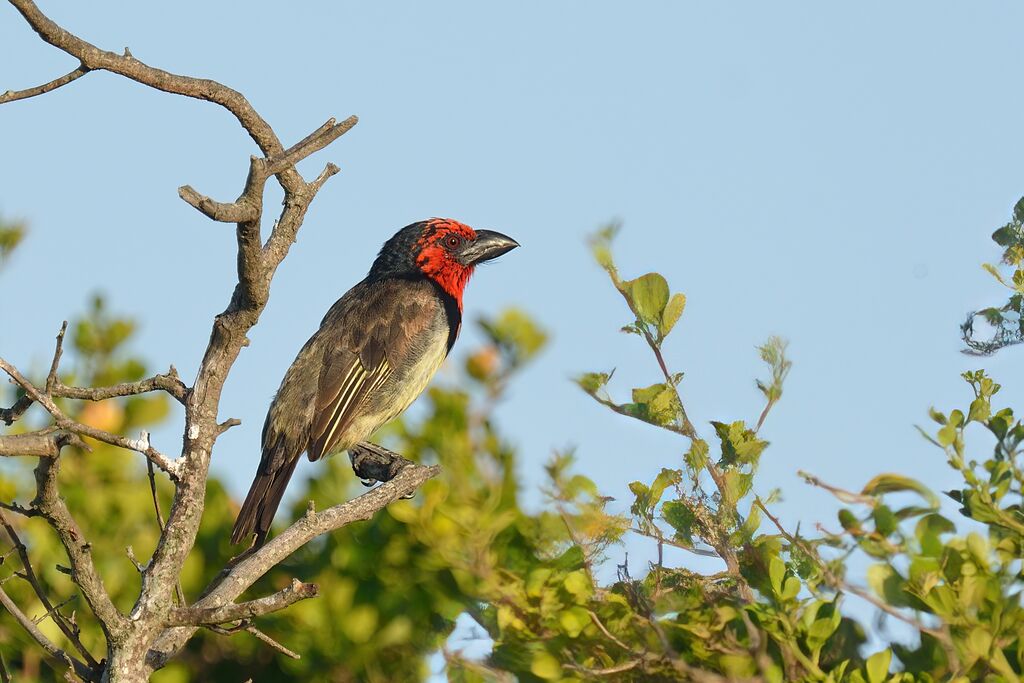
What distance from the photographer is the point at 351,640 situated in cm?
491

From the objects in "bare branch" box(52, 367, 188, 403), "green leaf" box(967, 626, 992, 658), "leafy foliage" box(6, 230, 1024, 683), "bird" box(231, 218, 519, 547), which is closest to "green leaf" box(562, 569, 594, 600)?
"leafy foliage" box(6, 230, 1024, 683)

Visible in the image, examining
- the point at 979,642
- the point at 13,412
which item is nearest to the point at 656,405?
the point at 979,642

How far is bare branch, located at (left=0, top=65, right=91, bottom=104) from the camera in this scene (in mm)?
3336

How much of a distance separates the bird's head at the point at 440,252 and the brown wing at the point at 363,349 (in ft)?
1.30

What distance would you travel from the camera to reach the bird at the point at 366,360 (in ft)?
20.1

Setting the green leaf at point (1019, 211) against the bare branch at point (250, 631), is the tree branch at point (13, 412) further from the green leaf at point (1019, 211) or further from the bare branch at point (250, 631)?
the green leaf at point (1019, 211)

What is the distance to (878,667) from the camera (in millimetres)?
2996

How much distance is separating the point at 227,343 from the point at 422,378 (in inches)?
122

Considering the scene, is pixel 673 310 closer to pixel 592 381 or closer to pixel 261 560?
pixel 592 381

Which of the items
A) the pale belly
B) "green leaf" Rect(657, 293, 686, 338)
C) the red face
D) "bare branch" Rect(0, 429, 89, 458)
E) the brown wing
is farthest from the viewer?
the red face

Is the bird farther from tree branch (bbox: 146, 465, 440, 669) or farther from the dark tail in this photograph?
tree branch (bbox: 146, 465, 440, 669)

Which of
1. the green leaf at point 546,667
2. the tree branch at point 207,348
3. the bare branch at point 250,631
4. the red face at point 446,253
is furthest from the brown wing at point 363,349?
the green leaf at point 546,667

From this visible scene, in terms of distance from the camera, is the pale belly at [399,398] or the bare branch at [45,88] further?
the pale belly at [399,398]

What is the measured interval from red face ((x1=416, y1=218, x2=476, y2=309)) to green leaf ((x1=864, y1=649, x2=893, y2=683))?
4755mm
